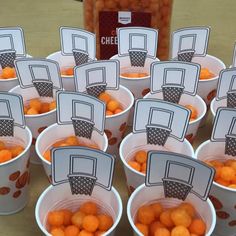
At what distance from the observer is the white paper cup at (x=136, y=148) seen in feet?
2.53

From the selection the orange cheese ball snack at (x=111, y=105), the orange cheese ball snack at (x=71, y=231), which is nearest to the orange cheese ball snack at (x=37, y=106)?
the orange cheese ball snack at (x=111, y=105)

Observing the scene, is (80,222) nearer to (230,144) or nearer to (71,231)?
(71,231)

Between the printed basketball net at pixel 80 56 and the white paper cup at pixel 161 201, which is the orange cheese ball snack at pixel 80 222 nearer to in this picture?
the white paper cup at pixel 161 201

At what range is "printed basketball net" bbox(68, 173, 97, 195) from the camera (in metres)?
0.71

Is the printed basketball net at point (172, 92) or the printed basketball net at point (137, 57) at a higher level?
the printed basketball net at point (137, 57)

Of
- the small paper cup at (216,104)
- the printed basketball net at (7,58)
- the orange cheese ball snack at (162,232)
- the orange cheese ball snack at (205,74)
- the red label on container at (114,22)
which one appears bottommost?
the orange cheese ball snack at (162,232)

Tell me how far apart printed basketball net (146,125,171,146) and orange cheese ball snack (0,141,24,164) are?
0.27 m

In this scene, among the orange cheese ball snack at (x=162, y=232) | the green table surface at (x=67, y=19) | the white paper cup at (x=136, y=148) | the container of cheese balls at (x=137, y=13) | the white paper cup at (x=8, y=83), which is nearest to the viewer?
the orange cheese ball snack at (x=162, y=232)

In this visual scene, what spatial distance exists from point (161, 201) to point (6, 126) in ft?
1.21

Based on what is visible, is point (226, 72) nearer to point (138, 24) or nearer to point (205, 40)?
point (205, 40)

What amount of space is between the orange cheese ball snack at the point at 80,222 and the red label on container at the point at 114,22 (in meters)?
0.64

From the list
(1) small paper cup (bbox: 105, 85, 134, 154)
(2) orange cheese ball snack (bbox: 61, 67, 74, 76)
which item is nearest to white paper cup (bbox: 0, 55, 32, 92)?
(2) orange cheese ball snack (bbox: 61, 67, 74, 76)

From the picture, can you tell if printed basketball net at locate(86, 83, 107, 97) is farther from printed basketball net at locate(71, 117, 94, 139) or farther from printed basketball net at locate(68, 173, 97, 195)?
printed basketball net at locate(68, 173, 97, 195)

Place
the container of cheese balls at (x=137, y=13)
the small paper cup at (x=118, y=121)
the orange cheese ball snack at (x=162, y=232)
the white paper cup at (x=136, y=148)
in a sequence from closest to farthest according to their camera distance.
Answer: the orange cheese ball snack at (x=162, y=232), the white paper cup at (x=136, y=148), the small paper cup at (x=118, y=121), the container of cheese balls at (x=137, y=13)
